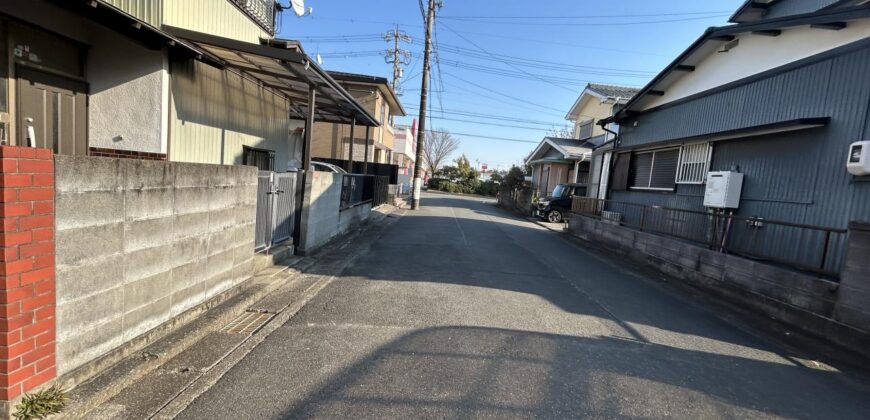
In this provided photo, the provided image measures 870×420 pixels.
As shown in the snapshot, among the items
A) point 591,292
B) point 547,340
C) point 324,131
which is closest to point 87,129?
point 547,340

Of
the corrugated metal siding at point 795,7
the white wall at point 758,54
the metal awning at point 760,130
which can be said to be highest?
the corrugated metal siding at point 795,7

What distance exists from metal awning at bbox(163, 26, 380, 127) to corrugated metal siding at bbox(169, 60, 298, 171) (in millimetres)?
305

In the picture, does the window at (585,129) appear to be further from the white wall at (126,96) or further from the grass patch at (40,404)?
the grass patch at (40,404)

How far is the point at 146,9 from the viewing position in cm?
581

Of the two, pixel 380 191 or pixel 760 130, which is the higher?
pixel 760 130

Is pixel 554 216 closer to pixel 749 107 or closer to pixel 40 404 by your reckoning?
pixel 749 107

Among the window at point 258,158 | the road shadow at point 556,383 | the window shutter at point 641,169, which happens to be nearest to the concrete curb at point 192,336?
the road shadow at point 556,383

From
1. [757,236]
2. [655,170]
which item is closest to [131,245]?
[757,236]

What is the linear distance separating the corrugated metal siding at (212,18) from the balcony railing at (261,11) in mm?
103

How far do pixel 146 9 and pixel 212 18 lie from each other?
1636mm

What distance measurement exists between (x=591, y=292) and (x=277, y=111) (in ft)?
28.3

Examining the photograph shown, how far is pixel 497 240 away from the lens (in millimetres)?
11352

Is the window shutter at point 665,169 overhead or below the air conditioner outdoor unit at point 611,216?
overhead

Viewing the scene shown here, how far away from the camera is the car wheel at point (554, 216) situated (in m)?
19.0
